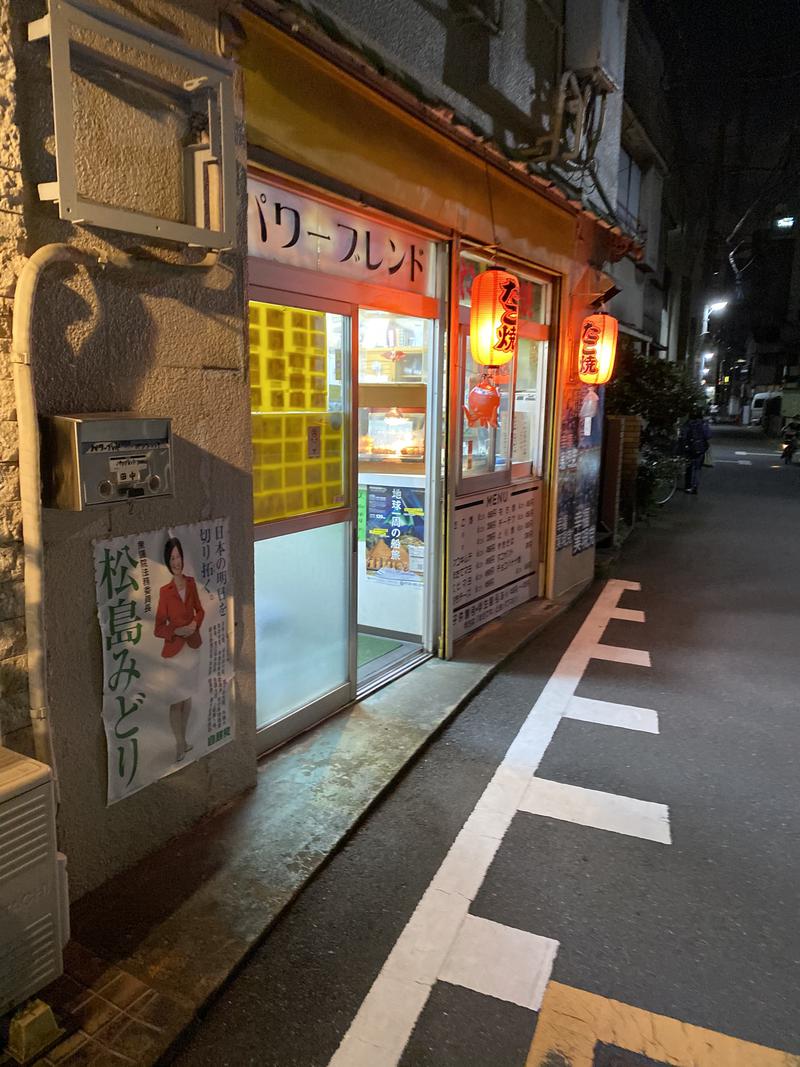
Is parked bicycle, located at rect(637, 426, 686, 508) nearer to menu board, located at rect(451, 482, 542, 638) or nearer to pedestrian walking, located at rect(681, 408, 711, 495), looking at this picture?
pedestrian walking, located at rect(681, 408, 711, 495)

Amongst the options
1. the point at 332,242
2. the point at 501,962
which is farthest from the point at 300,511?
the point at 501,962

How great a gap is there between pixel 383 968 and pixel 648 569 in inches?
382

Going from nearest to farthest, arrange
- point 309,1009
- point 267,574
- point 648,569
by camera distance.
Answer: point 309,1009, point 267,574, point 648,569

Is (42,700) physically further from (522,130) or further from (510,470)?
(522,130)

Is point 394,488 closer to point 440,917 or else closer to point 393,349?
point 393,349

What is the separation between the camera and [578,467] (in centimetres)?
1031

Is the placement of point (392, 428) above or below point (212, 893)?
above

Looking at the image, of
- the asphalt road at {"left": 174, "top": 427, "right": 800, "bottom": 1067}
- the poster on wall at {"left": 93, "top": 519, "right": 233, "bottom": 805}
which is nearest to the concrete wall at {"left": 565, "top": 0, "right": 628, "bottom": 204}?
the asphalt road at {"left": 174, "top": 427, "right": 800, "bottom": 1067}

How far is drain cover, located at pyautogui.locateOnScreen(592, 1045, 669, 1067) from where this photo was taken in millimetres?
2943

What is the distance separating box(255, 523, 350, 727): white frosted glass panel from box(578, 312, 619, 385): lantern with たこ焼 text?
5.35 m

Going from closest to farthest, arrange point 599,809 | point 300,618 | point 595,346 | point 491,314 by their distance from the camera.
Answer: point 599,809
point 300,618
point 491,314
point 595,346

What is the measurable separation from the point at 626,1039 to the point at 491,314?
578 centimetres

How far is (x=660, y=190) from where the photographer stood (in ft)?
66.6

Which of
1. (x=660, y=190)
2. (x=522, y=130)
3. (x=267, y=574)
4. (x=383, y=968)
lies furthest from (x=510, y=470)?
(x=660, y=190)
